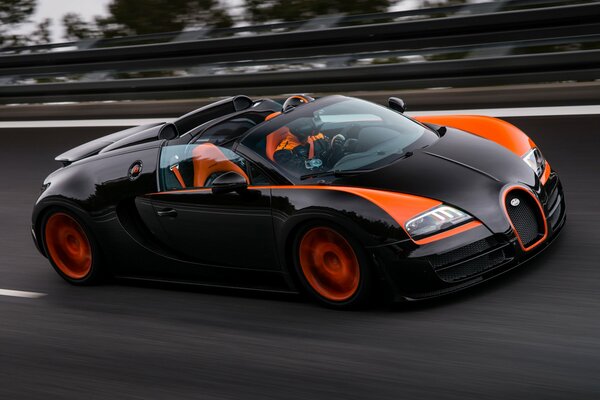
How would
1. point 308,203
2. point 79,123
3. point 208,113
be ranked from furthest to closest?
point 79,123
point 208,113
point 308,203

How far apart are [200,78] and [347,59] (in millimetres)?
2065

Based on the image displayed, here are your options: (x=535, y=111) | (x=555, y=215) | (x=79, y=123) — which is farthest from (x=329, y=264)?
(x=79, y=123)

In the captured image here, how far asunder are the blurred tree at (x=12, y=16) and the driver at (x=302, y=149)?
36.1ft

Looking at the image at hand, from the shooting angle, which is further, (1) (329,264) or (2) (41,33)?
(2) (41,33)

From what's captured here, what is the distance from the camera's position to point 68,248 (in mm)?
6637

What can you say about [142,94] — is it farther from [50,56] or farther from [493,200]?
[493,200]

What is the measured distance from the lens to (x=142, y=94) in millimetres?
11805

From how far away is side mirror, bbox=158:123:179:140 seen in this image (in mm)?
6066

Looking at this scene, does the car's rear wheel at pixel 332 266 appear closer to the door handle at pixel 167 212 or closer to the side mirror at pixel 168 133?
the door handle at pixel 167 212

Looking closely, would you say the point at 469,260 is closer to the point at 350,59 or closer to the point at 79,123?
the point at 350,59

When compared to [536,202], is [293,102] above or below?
above

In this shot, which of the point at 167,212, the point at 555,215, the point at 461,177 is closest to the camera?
the point at 461,177

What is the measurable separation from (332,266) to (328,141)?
A: 0.90 metres

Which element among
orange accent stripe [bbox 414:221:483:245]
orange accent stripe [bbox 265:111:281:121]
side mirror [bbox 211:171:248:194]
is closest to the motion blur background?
orange accent stripe [bbox 414:221:483:245]
